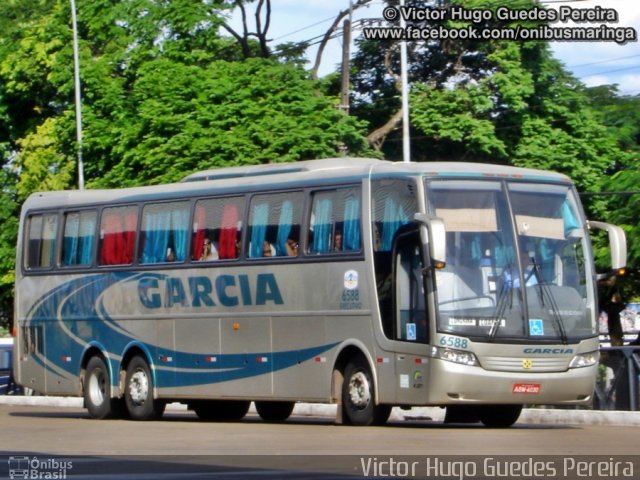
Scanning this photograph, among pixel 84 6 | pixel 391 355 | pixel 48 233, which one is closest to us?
pixel 391 355

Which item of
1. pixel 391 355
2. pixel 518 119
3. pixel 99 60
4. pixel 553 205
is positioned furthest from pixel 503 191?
→ pixel 99 60

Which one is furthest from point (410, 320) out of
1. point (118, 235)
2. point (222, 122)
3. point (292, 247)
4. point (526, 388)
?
point (222, 122)

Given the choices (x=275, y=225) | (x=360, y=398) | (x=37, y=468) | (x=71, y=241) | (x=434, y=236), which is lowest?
(x=37, y=468)

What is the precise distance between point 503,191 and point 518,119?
2585cm

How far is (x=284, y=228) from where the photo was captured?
21516 mm

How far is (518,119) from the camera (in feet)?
149

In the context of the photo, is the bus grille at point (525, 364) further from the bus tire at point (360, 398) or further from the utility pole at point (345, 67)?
the utility pole at point (345, 67)

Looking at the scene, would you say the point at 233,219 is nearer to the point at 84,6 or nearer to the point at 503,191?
the point at 503,191

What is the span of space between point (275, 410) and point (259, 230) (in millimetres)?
3346

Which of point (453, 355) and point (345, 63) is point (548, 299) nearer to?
point (453, 355)

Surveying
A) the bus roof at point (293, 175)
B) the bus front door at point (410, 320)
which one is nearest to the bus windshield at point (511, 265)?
the bus roof at point (293, 175)

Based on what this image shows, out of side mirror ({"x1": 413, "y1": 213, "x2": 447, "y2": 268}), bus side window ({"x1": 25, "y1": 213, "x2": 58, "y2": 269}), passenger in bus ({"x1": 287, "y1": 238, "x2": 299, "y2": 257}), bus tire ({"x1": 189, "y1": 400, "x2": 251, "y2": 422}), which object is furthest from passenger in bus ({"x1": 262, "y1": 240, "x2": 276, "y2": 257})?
bus side window ({"x1": 25, "y1": 213, "x2": 58, "y2": 269})

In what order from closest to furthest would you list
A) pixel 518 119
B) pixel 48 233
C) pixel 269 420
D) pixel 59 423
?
pixel 59 423
pixel 269 420
pixel 48 233
pixel 518 119

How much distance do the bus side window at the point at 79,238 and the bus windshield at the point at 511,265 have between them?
25.1ft
